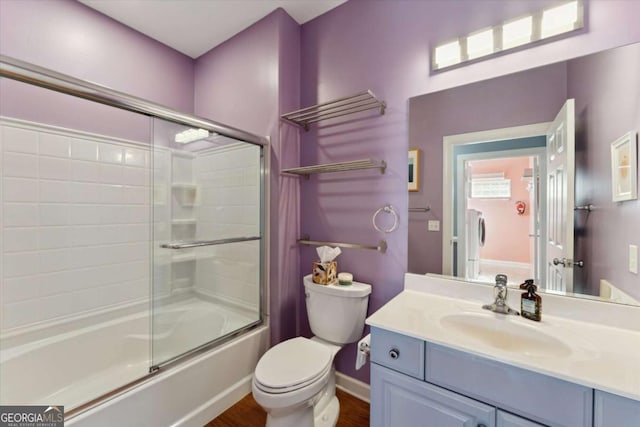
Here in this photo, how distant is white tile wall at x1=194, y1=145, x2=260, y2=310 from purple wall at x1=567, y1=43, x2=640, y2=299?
5.84ft

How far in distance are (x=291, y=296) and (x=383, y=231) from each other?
87 centimetres

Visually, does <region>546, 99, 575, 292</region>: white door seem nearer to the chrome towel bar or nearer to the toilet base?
the toilet base

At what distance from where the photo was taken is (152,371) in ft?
4.49

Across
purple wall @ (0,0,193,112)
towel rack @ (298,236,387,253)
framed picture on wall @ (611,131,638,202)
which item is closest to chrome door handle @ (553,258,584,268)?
framed picture on wall @ (611,131,638,202)

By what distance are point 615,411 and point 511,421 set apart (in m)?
0.26

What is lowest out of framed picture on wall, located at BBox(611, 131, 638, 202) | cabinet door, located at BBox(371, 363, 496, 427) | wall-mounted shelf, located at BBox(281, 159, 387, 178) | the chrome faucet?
cabinet door, located at BBox(371, 363, 496, 427)

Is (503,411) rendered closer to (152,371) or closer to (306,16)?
(152,371)

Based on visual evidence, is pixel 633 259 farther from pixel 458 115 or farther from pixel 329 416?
pixel 329 416

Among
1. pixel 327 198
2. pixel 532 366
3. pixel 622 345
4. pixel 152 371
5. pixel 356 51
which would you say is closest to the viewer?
pixel 532 366

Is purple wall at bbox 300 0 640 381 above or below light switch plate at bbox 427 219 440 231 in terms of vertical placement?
above

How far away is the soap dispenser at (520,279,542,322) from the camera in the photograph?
1.09 metres

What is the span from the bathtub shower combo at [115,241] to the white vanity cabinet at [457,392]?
3.61 ft

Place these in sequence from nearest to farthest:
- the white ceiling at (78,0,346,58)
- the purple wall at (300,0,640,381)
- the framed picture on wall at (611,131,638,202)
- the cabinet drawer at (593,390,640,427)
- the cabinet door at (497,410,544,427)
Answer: the cabinet drawer at (593,390,640,427), the cabinet door at (497,410,544,427), the framed picture on wall at (611,131,638,202), the purple wall at (300,0,640,381), the white ceiling at (78,0,346,58)

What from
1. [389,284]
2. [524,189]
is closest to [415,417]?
[389,284]
